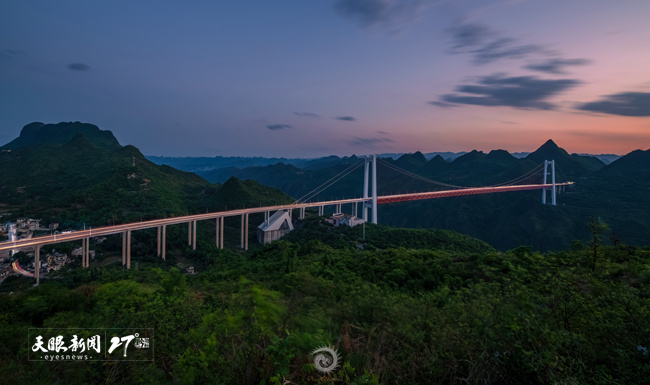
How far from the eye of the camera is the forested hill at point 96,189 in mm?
36694

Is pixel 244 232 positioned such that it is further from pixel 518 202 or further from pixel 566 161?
pixel 566 161

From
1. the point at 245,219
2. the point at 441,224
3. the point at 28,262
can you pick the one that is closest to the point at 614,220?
the point at 441,224

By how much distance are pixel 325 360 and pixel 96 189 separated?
50192 mm

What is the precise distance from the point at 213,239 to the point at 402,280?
33.6 metres

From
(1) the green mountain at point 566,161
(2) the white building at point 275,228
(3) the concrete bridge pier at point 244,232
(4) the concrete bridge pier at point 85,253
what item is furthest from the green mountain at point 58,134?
(1) the green mountain at point 566,161

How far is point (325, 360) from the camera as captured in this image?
111 inches

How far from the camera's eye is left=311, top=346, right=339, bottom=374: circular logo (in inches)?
106

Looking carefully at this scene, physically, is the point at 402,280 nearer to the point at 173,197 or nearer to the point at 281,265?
the point at 281,265

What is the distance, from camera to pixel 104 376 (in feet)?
11.9

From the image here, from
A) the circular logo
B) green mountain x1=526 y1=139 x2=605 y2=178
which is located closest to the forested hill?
the circular logo

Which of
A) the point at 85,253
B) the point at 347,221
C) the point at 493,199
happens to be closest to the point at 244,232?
the point at 347,221

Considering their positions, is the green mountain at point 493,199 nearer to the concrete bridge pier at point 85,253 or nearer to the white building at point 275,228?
the white building at point 275,228

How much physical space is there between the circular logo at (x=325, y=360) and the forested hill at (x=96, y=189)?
3586 centimetres

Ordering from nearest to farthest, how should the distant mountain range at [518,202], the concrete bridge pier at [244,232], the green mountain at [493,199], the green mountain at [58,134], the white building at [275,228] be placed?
the concrete bridge pier at [244,232]
the white building at [275,228]
the distant mountain range at [518,202]
the green mountain at [493,199]
the green mountain at [58,134]
